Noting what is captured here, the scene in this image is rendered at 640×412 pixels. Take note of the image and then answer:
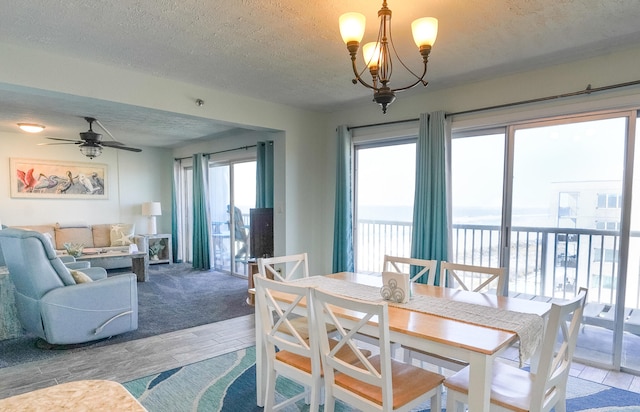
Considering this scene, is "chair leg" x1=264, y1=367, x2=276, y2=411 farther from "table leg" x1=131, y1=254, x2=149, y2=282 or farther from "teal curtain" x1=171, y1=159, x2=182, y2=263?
"teal curtain" x1=171, y1=159, x2=182, y2=263

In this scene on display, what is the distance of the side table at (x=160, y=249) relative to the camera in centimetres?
744

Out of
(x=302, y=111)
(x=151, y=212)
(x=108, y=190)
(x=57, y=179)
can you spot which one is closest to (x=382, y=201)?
(x=302, y=111)

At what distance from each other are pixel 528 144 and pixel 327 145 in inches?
95.0

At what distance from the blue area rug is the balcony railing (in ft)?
2.62

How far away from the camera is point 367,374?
164cm

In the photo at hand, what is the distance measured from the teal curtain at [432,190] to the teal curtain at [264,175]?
7.30ft

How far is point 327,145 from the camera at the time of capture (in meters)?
4.88

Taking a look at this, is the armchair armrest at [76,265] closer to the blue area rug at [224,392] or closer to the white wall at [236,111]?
the white wall at [236,111]

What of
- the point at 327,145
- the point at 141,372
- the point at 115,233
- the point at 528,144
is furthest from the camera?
the point at 115,233

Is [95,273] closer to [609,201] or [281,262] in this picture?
[281,262]

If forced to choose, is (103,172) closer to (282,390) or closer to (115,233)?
(115,233)

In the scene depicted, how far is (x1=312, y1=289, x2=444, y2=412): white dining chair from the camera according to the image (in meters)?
1.58

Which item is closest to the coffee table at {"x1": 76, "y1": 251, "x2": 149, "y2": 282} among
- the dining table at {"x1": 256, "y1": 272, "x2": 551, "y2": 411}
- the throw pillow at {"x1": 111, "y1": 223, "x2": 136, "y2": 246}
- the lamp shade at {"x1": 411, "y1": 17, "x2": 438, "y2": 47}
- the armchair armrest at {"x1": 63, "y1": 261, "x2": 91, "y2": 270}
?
the throw pillow at {"x1": 111, "y1": 223, "x2": 136, "y2": 246}

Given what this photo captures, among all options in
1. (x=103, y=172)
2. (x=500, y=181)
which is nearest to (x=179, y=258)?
(x=103, y=172)
